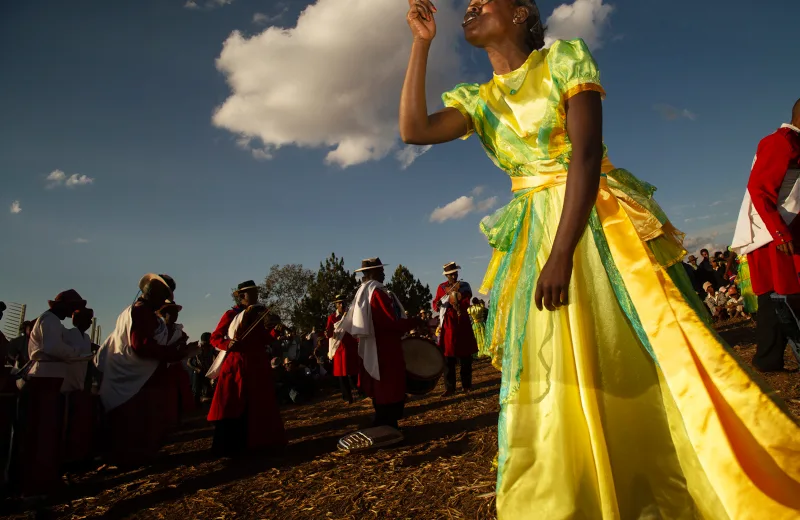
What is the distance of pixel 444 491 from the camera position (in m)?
3.35

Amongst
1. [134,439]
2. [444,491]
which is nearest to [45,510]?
[134,439]

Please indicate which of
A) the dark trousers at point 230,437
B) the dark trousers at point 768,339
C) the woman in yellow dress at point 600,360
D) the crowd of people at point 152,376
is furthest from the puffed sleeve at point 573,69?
the dark trousers at point 230,437

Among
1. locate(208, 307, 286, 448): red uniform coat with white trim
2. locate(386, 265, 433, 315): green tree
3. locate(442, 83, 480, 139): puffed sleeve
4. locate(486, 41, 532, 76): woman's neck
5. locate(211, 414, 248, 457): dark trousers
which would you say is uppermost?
locate(386, 265, 433, 315): green tree

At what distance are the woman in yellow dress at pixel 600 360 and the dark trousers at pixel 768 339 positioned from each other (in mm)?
4316

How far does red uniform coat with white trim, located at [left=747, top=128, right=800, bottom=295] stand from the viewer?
353cm

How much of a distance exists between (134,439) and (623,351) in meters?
5.88

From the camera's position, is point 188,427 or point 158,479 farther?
point 188,427

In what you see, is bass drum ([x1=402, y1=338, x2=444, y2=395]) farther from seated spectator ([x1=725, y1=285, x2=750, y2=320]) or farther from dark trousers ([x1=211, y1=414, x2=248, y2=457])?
seated spectator ([x1=725, y1=285, x2=750, y2=320])

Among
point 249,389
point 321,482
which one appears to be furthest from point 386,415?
point 249,389

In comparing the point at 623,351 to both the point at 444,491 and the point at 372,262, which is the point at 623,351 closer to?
the point at 444,491

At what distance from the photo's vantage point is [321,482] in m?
4.12

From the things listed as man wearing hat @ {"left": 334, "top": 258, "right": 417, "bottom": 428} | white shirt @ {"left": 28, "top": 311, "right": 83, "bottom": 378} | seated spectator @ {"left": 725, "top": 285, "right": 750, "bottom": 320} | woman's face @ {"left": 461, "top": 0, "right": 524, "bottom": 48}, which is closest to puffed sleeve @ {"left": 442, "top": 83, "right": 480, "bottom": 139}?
woman's face @ {"left": 461, "top": 0, "right": 524, "bottom": 48}

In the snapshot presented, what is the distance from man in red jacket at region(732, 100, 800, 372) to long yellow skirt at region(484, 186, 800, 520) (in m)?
2.70

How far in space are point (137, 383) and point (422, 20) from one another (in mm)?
5500
